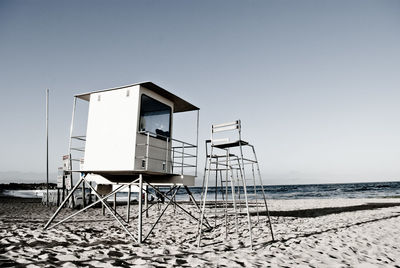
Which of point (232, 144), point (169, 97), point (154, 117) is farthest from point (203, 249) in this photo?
point (169, 97)

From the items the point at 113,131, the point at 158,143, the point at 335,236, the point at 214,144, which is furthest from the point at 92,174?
the point at 335,236

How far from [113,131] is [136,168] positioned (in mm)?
1317

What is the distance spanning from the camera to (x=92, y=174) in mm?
8016

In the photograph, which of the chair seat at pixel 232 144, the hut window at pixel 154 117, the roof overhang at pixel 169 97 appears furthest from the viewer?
the hut window at pixel 154 117

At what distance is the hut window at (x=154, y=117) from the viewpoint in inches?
299

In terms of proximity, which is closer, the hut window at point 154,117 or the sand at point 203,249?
the sand at point 203,249

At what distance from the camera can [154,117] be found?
26.7 ft

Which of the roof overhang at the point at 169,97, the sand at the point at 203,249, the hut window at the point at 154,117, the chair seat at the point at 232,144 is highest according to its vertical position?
the roof overhang at the point at 169,97

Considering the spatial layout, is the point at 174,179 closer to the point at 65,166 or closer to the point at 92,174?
the point at 92,174

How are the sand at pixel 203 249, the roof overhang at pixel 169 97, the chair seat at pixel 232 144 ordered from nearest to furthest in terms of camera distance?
the sand at pixel 203 249 < the chair seat at pixel 232 144 < the roof overhang at pixel 169 97

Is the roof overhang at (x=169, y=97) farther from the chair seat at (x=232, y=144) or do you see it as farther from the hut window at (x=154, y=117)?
the chair seat at (x=232, y=144)

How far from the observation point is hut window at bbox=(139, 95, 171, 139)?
758 cm

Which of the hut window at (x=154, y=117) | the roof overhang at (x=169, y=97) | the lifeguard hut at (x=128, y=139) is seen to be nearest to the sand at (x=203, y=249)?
the lifeguard hut at (x=128, y=139)

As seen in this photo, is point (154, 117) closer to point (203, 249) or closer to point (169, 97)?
point (169, 97)
